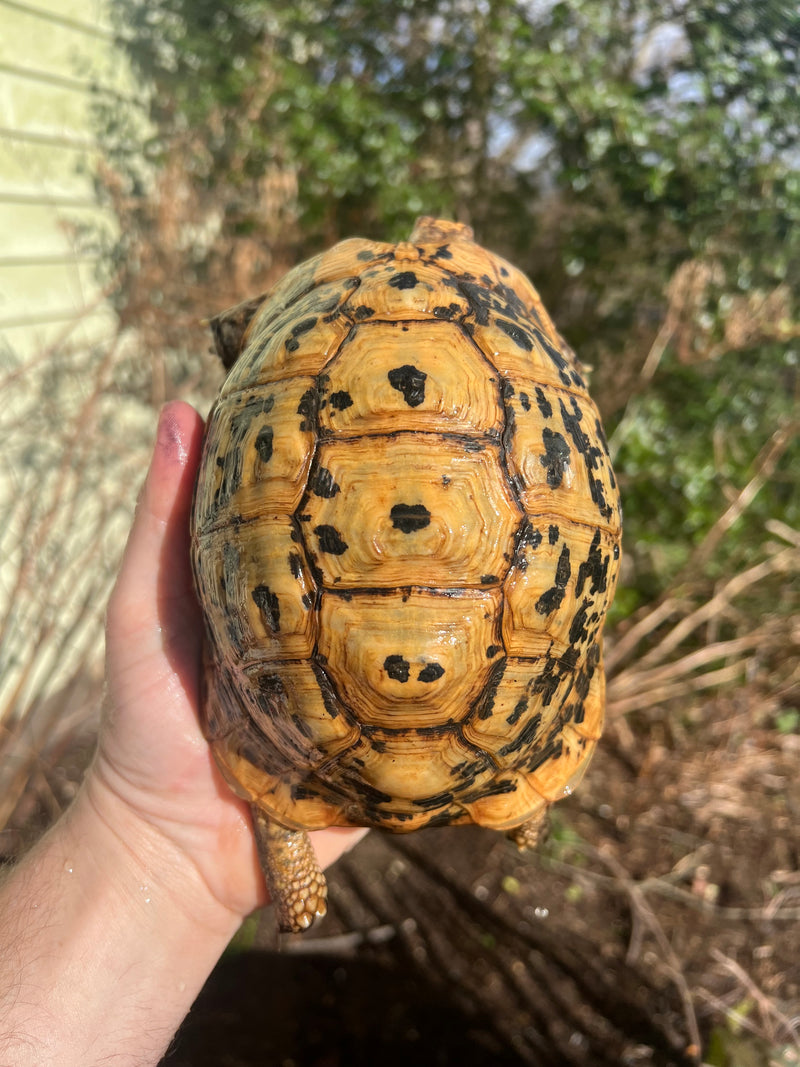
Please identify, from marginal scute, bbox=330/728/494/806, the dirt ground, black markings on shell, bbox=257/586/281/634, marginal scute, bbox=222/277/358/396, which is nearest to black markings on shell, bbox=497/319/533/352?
marginal scute, bbox=222/277/358/396

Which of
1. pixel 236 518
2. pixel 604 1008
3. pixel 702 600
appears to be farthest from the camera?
pixel 702 600

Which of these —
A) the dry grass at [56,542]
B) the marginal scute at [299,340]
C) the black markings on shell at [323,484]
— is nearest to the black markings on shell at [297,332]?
the marginal scute at [299,340]

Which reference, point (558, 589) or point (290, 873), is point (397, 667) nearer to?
point (558, 589)

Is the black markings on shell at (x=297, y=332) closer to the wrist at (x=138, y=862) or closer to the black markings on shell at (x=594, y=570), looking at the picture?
the black markings on shell at (x=594, y=570)

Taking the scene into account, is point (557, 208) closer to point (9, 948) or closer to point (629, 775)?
point (629, 775)

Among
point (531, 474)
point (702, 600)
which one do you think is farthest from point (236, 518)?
point (702, 600)
